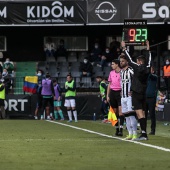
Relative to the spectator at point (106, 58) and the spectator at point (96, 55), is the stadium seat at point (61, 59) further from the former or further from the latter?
the spectator at point (106, 58)

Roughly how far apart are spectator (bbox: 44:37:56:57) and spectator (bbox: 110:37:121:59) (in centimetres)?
326

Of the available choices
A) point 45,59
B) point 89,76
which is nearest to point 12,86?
point 89,76

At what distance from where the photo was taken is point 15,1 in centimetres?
3753

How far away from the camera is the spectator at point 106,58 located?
123 ft

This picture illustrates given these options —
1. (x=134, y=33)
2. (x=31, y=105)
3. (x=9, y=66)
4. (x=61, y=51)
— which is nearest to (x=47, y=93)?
(x=31, y=105)

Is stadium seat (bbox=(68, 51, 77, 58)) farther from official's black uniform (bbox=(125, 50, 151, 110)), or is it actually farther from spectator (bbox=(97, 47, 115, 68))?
official's black uniform (bbox=(125, 50, 151, 110))

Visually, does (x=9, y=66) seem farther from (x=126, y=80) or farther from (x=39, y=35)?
(x=126, y=80)

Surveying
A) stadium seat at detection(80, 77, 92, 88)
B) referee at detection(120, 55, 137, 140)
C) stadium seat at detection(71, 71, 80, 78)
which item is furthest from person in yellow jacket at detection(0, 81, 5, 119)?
referee at detection(120, 55, 137, 140)

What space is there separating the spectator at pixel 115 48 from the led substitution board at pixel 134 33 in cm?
1652

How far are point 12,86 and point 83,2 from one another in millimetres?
6120

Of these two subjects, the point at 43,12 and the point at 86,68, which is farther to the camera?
the point at 43,12

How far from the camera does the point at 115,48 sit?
3922 centimetres

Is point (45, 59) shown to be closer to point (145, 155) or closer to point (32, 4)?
point (32, 4)

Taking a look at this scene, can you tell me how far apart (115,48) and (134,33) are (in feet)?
59.0
